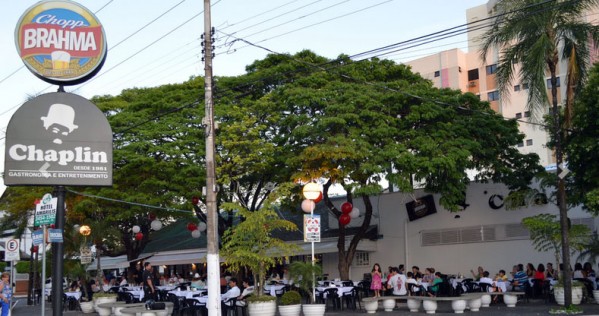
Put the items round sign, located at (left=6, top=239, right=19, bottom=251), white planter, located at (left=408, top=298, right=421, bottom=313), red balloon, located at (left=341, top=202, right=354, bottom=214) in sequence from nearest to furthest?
round sign, located at (left=6, top=239, right=19, bottom=251) → white planter, located at (left=408, top=298, right=421, bottom=313) → red balloon, located at (left=341, top=202, right=354, bottom=214)

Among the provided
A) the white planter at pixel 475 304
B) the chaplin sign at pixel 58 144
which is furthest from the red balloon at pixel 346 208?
the chaplin sign at pixel 58 144

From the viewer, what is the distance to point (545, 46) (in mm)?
18812

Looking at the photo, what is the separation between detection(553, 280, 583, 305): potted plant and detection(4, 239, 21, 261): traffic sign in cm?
1725

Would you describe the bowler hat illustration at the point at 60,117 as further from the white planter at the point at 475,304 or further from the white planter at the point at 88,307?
the white planter at the point at 88,307

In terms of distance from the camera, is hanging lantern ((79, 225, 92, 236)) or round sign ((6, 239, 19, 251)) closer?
round sign ((6, 239, 19, 251))

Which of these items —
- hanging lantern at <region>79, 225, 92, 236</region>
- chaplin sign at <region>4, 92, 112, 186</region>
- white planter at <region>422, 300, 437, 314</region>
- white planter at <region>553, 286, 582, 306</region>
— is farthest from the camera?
hanging lantern at <region>79, 225, 92, 236</region>

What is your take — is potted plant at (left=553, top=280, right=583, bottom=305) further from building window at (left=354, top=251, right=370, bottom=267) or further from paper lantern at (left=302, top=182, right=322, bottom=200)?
building window at (left=354, top=251, right=370, bottom=267)

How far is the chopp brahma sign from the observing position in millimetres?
16703

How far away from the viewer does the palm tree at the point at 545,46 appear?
19.0 metres

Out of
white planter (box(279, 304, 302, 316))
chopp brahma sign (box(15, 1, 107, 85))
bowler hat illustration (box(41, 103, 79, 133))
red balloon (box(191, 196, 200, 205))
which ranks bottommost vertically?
white planter (box(279, 304, 302, 316))

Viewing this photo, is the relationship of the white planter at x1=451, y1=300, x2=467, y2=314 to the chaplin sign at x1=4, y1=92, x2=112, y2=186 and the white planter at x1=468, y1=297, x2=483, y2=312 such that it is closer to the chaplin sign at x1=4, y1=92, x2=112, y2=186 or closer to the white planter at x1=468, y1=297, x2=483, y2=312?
the white planter at x1=468, y1=297, x2=483, y2=312

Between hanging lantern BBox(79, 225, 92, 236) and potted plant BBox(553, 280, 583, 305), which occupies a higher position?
hanging lantern BBox(79, 225, 92, 236)

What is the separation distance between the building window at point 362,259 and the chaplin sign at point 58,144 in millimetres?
18652

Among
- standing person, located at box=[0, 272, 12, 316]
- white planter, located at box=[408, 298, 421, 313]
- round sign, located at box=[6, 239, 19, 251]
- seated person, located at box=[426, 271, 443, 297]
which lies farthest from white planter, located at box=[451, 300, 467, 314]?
round sign, located at box=[6, 239, 19, 251]
